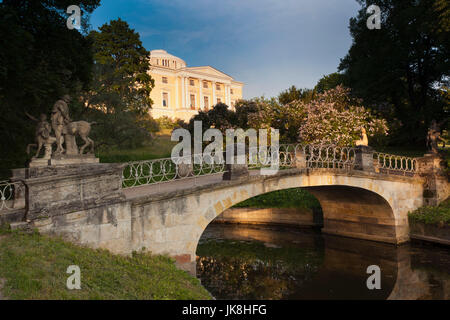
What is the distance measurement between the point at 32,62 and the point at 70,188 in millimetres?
5826

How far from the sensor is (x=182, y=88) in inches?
2350

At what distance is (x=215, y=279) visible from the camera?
1167cm

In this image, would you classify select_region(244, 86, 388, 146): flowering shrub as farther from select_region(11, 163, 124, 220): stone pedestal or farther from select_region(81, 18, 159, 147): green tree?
select_region(11, 163, 124, 220): stone pedestal

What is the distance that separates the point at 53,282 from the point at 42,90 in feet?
24.1

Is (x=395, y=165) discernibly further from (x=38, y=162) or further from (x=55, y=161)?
(x=38, y=162)

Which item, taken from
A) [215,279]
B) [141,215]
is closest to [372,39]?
[215,279]

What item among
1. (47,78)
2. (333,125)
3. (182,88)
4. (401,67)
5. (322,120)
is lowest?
(333,125)

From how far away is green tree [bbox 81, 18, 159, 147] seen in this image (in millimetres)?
19516

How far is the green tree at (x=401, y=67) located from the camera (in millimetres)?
22016

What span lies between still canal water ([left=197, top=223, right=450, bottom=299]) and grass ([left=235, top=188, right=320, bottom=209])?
198 centimetres

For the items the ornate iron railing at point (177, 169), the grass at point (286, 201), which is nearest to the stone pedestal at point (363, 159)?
the grass at point (286, 201)

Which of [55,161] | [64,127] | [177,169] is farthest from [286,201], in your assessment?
[55,161]

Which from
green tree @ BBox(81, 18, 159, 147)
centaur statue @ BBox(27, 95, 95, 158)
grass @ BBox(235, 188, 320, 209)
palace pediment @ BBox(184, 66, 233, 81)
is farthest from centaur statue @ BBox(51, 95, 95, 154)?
palace pediment @ BBox(184, 66, 233, 81)
